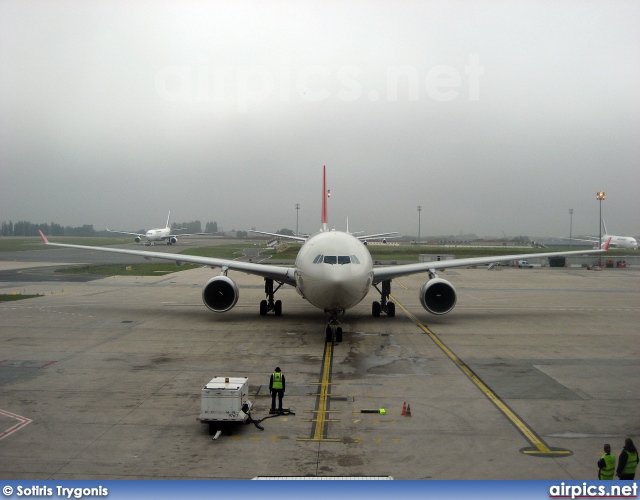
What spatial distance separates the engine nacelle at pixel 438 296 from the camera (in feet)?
77.6

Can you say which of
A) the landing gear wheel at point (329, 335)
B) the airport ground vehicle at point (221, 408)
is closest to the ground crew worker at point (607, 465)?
the airport ground vehicle at point (221, 408)

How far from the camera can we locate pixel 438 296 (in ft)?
78.4

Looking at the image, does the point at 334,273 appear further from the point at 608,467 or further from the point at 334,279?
the point at 608,467

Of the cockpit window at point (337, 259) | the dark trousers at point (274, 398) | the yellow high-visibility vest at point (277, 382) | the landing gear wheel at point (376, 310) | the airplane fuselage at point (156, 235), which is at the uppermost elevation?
the cockpit window at point (337, 259)

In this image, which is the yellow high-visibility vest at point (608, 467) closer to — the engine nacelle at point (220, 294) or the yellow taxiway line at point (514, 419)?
the yellow taxiway line at point (514, 419)

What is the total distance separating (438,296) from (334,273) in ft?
24.1

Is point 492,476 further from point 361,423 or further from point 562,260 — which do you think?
point 562,260

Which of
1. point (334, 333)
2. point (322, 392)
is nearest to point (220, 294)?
point (334, 333)

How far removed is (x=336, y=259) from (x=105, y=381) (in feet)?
27.8

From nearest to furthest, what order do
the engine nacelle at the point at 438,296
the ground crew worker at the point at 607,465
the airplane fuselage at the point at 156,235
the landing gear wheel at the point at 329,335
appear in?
the ground crew worker at the point at 607,465, the landing gear wheel at the point at 329,335, the engine nacelle at the point at 438,296, the airplane fuselage at the point at 156,235

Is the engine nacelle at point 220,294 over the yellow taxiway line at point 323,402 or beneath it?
over

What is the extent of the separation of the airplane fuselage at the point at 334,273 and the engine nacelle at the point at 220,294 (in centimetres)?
430

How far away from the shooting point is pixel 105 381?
1443cm

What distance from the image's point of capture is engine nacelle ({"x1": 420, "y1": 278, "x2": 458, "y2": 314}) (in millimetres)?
23656
